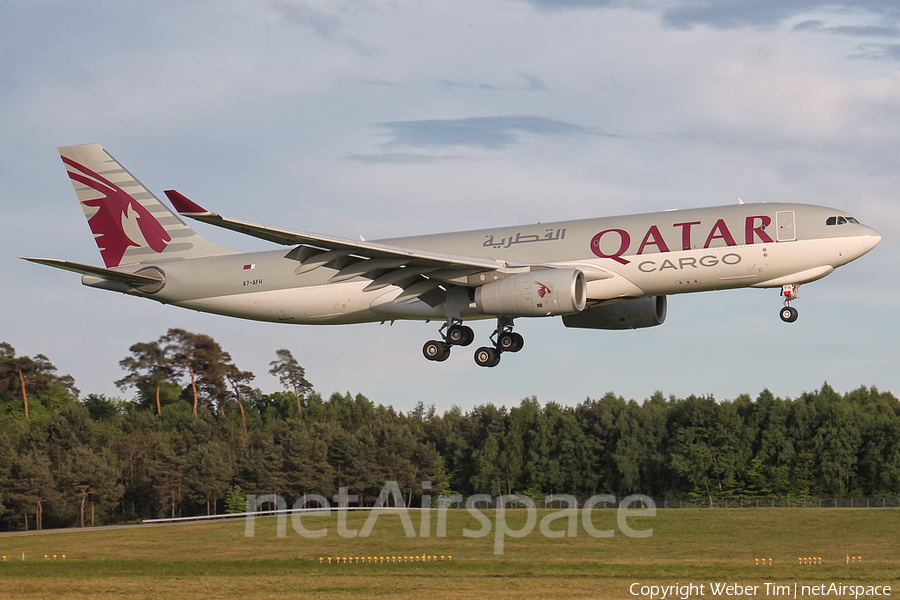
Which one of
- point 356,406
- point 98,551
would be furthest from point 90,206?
point 356,406

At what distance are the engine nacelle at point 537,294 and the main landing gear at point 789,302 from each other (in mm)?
6558

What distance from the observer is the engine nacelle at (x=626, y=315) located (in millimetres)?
41844

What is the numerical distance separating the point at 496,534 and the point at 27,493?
41.1 m

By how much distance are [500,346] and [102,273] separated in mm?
14617

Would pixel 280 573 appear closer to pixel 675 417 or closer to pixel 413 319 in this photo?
pixel 413 319

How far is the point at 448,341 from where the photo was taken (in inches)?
1575

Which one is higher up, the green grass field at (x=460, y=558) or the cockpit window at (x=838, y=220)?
the cockpit window at (x=838, y=220)

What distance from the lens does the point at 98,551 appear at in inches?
2464
